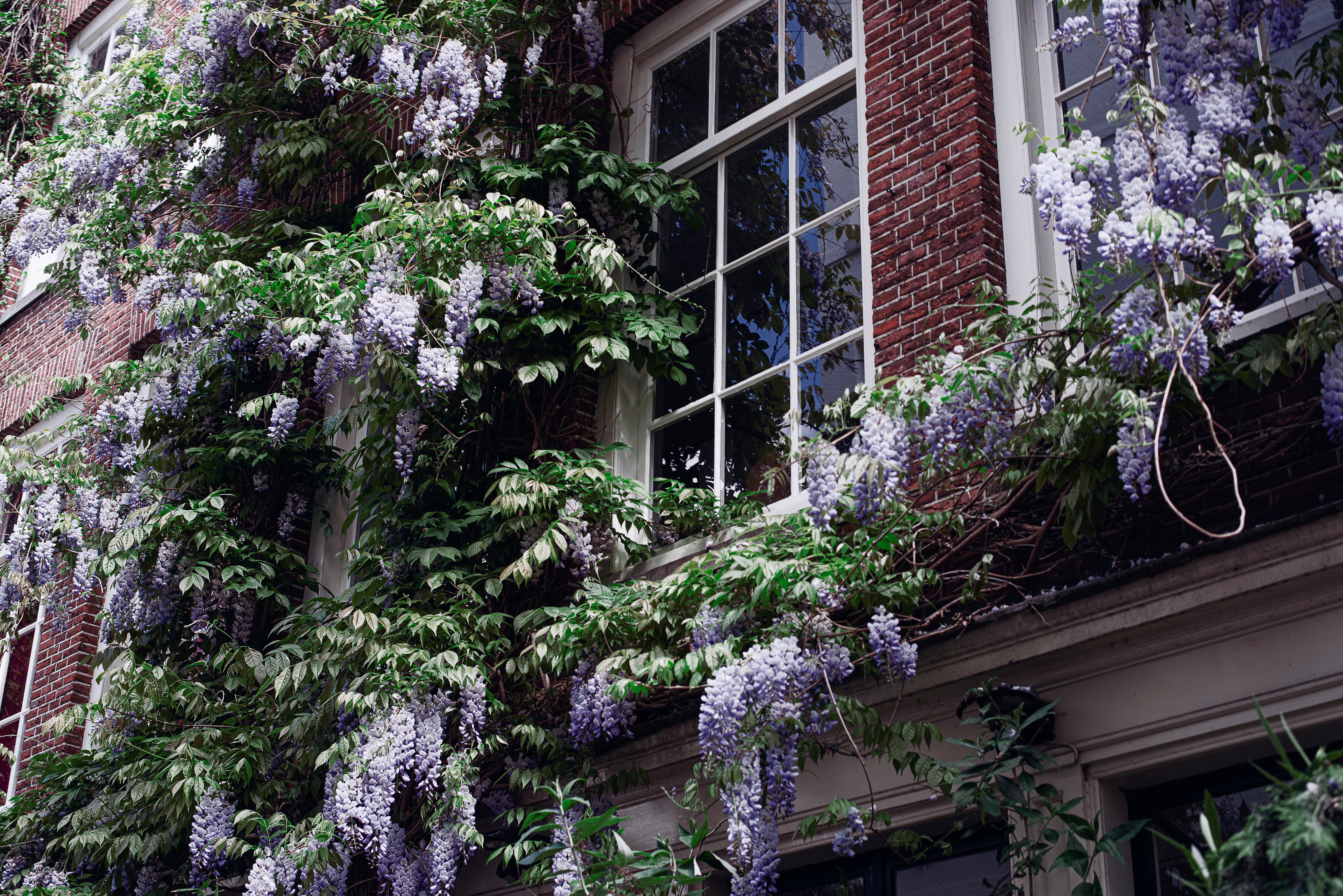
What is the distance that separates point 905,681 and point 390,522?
9.33ft

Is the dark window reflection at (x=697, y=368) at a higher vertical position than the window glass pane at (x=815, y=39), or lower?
lower

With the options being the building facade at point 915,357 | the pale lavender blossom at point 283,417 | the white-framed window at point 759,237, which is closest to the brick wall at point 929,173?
the building facade at point 915,357

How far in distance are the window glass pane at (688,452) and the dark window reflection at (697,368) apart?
10 cm

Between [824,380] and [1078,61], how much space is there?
1555 mm

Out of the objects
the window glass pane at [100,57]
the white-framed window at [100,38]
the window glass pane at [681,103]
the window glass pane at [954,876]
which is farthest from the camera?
the window glass pane at [100,57]

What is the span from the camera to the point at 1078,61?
5.18 metres

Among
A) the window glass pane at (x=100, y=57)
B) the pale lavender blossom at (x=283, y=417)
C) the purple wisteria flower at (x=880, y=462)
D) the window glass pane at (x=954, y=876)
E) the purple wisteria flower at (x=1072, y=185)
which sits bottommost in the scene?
the window glass pane at (x=954, y=876)

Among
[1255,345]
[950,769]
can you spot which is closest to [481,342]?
[950,769]

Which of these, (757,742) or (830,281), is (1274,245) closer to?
(757,742)

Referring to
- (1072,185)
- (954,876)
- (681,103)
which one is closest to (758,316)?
(681,103)

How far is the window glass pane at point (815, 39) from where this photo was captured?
613cm

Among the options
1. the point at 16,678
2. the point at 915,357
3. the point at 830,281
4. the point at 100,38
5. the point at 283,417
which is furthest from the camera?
the point at 100,38

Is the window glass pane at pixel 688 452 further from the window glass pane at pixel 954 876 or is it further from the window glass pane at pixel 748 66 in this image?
the window glass pane at pixel 954 876

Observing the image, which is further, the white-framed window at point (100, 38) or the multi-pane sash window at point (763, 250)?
the white-framed window at point (100, 38)
